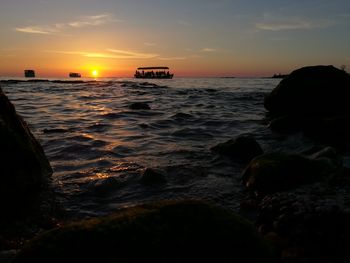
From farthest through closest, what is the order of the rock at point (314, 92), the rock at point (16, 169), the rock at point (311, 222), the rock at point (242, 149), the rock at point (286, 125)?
the rock at point (314, 92), the rock at point (286, 125), the rock at point (242, 149), the rock at point (16, 169), the rock at point (311, 222)

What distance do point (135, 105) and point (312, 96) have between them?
9689 millimetres

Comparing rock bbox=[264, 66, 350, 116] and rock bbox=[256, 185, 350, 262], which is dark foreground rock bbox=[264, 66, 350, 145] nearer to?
rock bbox=[264, 66, 350, 116]

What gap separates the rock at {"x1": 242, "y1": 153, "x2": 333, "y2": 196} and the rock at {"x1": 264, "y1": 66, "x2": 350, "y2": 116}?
27.4 feet

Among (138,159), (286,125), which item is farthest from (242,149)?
(286,125)

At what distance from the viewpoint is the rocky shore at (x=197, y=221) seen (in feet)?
9.32

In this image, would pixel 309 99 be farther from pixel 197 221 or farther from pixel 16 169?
pixel 197 221

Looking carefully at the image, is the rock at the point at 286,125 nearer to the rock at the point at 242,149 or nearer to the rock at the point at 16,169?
the rock at the point at 242,149

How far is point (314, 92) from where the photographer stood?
14.4 m

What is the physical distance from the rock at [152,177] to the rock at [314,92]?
29.8ft

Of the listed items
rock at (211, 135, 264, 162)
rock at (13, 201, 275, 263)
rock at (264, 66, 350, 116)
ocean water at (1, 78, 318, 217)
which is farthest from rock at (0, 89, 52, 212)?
rock at (264, 66, 350, 116)

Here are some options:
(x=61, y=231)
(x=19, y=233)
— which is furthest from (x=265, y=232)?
(x=19, y=233)

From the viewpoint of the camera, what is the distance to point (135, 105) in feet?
67.7

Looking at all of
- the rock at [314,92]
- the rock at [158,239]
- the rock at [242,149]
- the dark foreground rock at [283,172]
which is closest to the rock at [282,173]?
the dark foreground rock at [283,172]

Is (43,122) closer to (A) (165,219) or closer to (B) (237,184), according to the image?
(B) (237,184)
